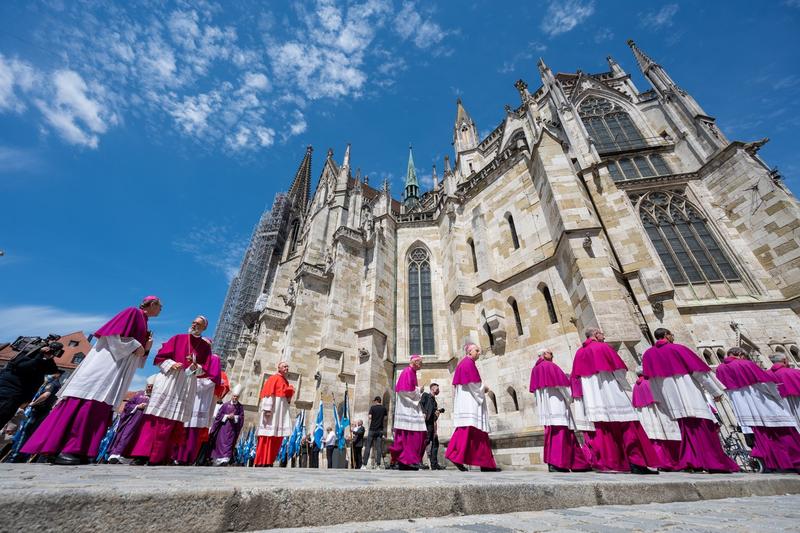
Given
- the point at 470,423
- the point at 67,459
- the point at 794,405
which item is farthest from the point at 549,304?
the point at 67,459

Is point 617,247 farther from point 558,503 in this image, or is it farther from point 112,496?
point 112,496

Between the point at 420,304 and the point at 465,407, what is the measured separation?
10407mm

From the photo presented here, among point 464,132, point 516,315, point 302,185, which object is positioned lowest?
point 516,315

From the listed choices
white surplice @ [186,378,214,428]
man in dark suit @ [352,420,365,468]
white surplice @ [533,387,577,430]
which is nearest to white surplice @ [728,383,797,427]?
white surplice @ [533,387,577,430]

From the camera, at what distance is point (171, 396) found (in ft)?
14.0

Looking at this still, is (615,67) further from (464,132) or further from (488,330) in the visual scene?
(488,330)

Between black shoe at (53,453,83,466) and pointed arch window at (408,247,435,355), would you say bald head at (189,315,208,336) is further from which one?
pointed arch window at (408,247,435,355)

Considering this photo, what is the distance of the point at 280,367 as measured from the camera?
20.3 ft

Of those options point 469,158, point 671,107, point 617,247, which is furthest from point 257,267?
point 671,107

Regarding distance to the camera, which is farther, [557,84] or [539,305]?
[557,84]

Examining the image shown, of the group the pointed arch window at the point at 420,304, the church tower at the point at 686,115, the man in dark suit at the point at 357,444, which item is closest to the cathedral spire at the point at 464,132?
the pointed arch window at the point at 420,304

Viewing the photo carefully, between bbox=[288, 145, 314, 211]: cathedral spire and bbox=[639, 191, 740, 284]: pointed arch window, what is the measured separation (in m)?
32.6

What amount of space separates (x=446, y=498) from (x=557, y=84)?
69.0 ft

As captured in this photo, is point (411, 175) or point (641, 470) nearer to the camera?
point (641, 470)
